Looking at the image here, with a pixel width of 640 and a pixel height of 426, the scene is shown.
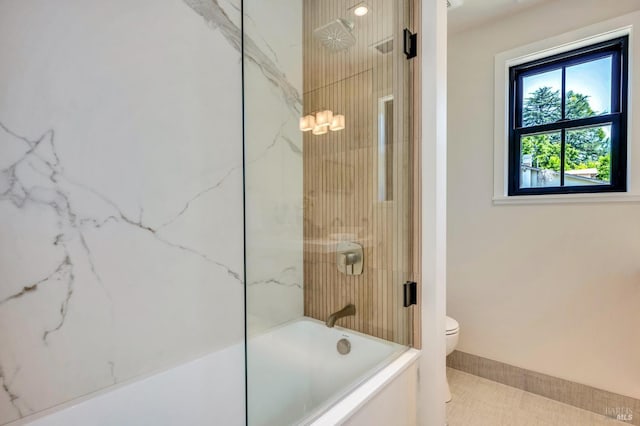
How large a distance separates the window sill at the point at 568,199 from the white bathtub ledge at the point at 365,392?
1362mm

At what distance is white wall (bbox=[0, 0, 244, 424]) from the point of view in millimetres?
875

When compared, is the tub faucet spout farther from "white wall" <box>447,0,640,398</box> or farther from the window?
the window

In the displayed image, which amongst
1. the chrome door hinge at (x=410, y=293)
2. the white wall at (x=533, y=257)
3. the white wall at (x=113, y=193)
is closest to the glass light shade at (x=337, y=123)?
the white wall at (x=113, y=193)

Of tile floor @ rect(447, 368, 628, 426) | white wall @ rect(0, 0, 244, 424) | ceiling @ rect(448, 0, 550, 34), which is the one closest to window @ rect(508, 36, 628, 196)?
ceiling @ rect(448, 0, 550, 34)

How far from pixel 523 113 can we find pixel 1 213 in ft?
9.01

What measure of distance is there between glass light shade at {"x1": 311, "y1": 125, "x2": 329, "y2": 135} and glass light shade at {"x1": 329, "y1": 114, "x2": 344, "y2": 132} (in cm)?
2

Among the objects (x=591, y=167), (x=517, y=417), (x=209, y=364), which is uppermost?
(x=591, y=167)

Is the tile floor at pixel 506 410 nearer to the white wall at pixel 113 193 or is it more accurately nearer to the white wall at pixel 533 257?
the white wall at pixel 533 257

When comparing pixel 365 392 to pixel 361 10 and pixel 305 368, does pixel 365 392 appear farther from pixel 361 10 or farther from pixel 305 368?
pixel 361 10

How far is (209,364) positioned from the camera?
1282mm

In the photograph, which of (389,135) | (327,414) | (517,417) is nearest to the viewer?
(327,414)

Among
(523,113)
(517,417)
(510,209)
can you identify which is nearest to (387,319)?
(517,417)

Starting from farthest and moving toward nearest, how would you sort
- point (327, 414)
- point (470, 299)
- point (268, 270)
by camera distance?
point (470, 299)
point (268, 270)
point (327, 414)

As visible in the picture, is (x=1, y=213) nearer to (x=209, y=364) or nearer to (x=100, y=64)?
(x=100, y=64)
